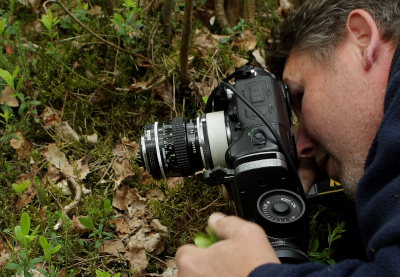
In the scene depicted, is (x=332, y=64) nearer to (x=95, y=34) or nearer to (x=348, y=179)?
(x=348, y=179)

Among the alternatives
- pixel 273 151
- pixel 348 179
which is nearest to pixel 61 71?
pixel 273 151

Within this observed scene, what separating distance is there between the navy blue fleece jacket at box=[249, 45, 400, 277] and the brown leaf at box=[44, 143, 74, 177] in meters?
1.49

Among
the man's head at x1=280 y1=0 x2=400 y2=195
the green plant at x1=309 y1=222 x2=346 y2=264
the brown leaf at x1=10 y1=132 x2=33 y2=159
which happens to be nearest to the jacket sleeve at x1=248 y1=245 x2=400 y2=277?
the man's head at x1=280 y1=0 x2=400 y2=195

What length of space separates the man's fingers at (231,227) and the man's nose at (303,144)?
0.56m

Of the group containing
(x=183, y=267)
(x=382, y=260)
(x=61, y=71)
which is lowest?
(x=183, y=267)

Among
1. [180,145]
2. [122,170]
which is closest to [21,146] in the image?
[122,170]

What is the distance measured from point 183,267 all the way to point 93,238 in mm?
812

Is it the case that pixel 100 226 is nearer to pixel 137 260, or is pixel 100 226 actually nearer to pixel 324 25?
pixel 137 260

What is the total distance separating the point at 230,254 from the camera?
1.77 metres

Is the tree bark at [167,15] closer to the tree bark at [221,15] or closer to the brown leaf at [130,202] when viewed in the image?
the tree bark at [221,15]

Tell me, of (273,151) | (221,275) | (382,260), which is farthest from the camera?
(273,151)

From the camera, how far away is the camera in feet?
6.59

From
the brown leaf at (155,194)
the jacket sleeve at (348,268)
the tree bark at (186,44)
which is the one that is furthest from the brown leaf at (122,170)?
the jacket sleeve at (348,268)

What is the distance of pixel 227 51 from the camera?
→ 3.38m
